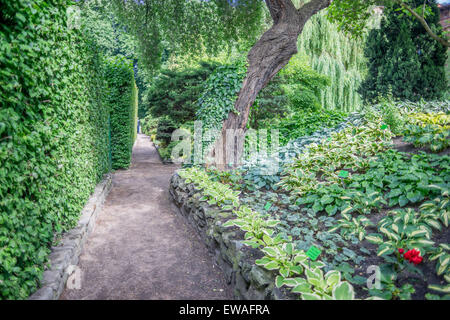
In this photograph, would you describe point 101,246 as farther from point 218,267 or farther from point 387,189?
point 387,189

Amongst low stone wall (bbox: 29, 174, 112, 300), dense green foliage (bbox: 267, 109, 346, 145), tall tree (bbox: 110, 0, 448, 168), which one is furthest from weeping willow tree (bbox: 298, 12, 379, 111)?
Result: low stone wall (bbox: 29, 174, 112, 300)

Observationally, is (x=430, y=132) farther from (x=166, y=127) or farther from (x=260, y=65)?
(x=166, y=127)

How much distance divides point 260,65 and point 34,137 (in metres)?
5.05

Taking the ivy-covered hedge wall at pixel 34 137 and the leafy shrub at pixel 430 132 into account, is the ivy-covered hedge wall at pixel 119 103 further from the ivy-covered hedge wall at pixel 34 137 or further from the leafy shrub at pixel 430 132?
the leafy shrub at pixel 430 132

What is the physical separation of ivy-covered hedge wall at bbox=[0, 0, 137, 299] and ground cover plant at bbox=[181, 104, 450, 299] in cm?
184

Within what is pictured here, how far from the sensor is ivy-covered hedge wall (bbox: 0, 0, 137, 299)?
6.04 feet

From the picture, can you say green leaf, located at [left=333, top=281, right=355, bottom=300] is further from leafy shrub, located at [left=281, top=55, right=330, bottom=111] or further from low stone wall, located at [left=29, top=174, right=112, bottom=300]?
leafy shrub, located at [left=281, top=55, right=330, bottom=111]

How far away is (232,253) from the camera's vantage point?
9.55 feet

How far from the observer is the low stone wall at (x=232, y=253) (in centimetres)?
229

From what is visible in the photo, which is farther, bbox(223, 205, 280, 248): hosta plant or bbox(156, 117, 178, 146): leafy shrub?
bbox(156, 117, 178, 146): leafy shrub

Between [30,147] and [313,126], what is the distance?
24.5 ft

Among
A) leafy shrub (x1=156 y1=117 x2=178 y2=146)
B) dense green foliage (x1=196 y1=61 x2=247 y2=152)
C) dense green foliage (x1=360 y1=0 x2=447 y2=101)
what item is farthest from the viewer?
leafy shrub (x1=156 y1=117 x2=178 y2=146)

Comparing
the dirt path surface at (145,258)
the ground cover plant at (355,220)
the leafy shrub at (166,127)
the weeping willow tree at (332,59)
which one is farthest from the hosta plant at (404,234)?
the weeping willow tree at (332,59)

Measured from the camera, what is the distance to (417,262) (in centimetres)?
203
